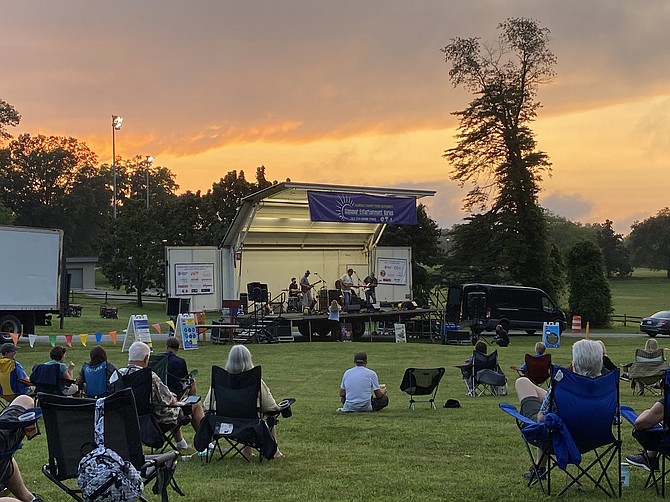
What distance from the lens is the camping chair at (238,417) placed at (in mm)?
6746

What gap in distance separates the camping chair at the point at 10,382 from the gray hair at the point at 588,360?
664 centimetres

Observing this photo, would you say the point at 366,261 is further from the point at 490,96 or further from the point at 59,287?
the point at 490,96

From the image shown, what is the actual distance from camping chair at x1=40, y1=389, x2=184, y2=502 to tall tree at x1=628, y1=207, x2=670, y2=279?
9021 centimetres

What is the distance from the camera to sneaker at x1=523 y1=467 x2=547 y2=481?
5801 mm

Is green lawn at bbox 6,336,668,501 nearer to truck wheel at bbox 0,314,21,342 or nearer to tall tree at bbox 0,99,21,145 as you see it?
truck wheel at bbox 0,314,21,342

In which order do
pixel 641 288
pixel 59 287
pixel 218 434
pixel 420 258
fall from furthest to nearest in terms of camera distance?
pixel 641 288 → pixel 420 258 → pixel 59 287 → pixel 218 434

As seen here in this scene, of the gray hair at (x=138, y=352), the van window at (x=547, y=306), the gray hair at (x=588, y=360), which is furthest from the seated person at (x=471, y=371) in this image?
the van window at (x=547, y=306)

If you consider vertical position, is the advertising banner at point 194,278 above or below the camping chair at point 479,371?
above

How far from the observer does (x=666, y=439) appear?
18.5 ft

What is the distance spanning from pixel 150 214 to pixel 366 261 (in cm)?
2415

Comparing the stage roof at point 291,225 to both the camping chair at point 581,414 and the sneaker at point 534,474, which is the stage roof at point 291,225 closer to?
the sneaker at point 534,474

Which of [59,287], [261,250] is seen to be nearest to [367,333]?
[261,250]

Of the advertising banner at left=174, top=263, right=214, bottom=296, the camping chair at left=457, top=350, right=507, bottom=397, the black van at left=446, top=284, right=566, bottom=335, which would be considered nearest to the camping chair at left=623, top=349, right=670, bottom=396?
the camping chair at left=457, top=350, right=507, bottom=397

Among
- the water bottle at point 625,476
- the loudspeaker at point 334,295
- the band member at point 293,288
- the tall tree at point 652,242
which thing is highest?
the tall tree at point 652,242
